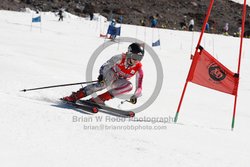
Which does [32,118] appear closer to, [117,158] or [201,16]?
[117,158]

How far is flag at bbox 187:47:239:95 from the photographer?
25.6 ft

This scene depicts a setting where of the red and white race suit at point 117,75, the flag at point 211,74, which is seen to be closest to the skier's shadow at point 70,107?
the red and white race suit at point 117,75

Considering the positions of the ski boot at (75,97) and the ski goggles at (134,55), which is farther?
the ski boot at (75,97)

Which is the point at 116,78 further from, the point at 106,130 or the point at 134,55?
the point at 106,130

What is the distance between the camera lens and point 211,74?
784 cm

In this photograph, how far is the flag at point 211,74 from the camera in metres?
7.80

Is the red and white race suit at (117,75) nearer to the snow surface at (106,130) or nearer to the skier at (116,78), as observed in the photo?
the skier at (116,78)

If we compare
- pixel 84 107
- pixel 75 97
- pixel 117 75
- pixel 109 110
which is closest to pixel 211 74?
pixel 117 75

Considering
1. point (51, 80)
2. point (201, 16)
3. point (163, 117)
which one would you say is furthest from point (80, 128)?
point (201, 16)

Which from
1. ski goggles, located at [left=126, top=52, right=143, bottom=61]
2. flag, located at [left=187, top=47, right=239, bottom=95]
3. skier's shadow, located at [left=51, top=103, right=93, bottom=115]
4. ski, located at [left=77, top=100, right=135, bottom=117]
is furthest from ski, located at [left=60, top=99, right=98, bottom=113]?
flag, located at [left=187, top=47, right=239, bottom=95]

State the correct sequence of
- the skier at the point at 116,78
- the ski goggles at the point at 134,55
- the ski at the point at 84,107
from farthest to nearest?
the skier at the point at 116,78 < the ski goggles at the point at 134,55 < the ski at the point at 84,107

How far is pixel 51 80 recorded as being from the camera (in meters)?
10.5

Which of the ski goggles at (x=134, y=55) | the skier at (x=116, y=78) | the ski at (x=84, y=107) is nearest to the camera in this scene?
the ski at (x=84, y=107)

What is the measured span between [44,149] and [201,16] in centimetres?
5793
